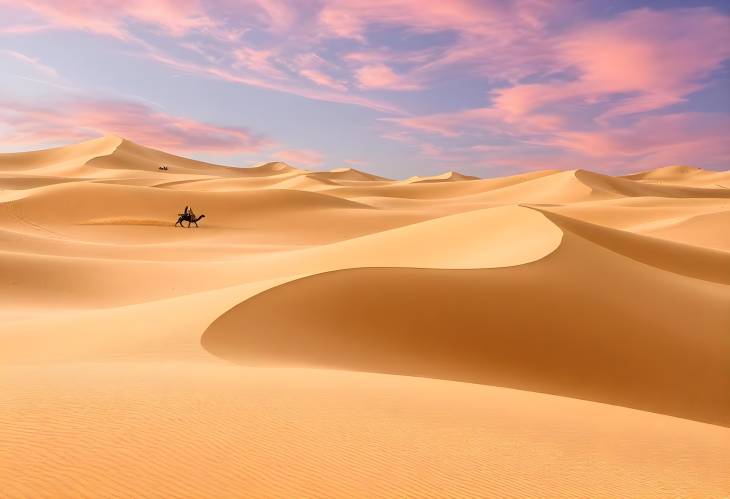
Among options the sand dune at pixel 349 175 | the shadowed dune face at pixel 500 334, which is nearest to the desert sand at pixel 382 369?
the shadowed dune face at pixel 500 334

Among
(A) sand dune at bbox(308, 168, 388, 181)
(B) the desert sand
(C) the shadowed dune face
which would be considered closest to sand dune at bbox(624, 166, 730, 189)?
(A) sand dune at bbox(308, 168, 388, 181)

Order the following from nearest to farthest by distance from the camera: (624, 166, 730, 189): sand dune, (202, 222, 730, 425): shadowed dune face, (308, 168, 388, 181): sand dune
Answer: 1. (202, 222, 730, 425): shadowed dune face
2. (624, 166, 730, 189): sand dune
3. (308, 168, 388, 181): sand dune

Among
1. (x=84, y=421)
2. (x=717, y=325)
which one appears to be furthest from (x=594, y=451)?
(x=717, y=325)

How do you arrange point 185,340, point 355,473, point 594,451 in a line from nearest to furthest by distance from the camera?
point 355,473, point 594,451, point 185,340

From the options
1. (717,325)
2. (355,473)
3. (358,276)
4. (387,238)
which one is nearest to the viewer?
(355,473)

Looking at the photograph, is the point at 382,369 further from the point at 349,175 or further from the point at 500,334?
the point at 349,175

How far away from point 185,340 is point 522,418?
4750 mm

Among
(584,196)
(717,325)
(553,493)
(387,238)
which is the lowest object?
(553,493)

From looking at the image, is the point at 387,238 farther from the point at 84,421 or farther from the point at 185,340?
the point at 84,421

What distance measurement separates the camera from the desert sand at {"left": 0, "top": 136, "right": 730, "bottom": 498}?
3770 millimetres

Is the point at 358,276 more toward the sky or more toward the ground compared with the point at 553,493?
more toward the sky

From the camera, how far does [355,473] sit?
3734 millimetres

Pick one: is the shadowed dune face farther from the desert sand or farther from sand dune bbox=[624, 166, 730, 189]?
sand dune bbox=[624, 166, 730, 189]

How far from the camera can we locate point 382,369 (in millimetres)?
8219
